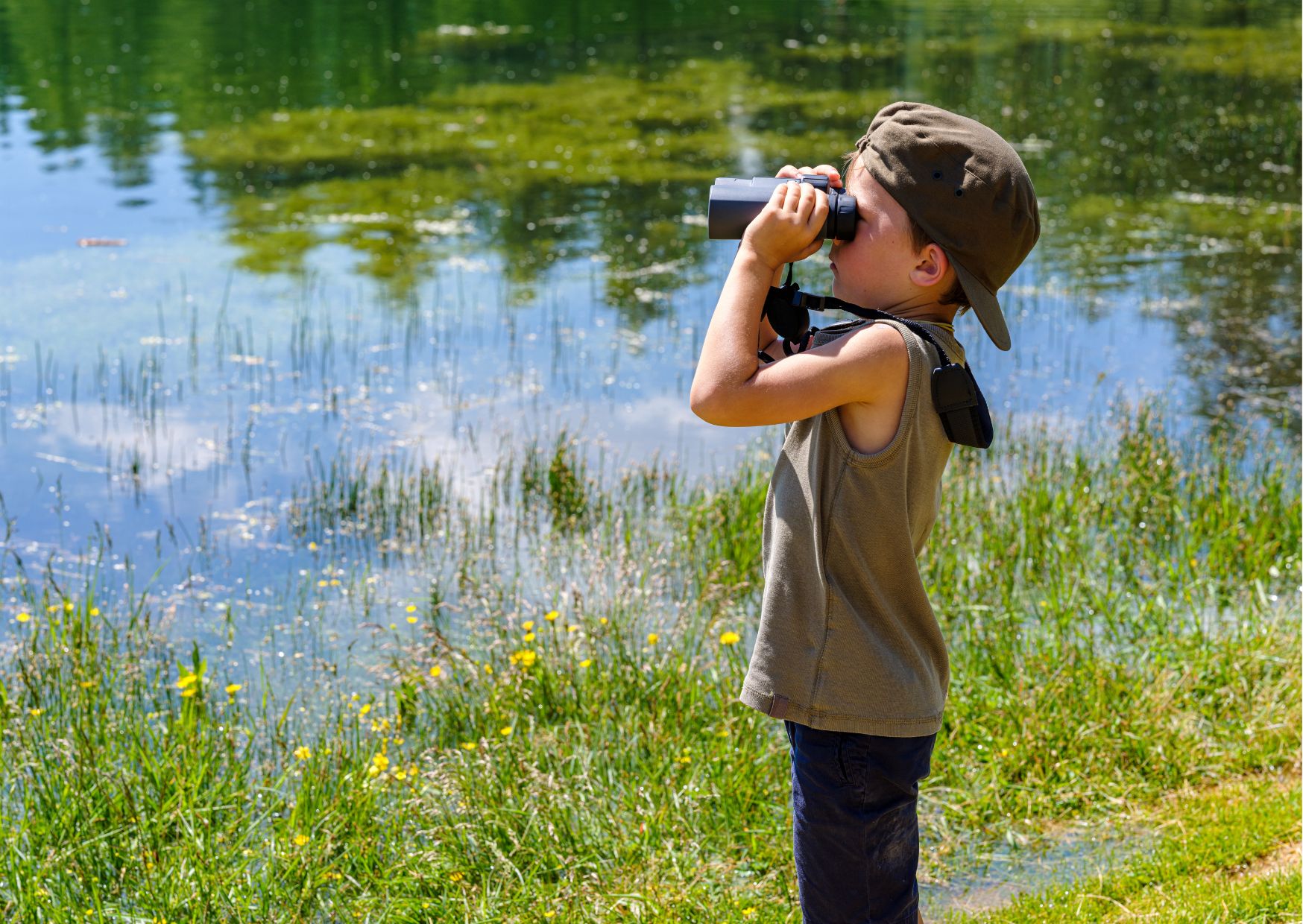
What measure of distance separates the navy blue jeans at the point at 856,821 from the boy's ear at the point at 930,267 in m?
0.80

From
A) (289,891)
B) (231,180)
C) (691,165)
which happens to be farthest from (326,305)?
(289,891)

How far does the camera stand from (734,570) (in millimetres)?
5621

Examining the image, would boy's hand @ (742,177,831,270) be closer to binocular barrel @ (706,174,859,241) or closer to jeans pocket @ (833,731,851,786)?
binocular barrel @ (706,174,859,241)

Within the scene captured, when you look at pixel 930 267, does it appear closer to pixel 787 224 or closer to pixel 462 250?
pixel 787 224

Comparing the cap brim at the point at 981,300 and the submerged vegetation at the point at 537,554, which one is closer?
the cap brim at the point at 981,300

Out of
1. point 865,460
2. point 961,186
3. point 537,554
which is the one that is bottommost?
point 537,554

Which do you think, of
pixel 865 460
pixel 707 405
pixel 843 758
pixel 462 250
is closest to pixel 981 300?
pixel 865 460

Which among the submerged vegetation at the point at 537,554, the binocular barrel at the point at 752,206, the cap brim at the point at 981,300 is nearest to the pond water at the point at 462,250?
the submerged vegetation at the point at 537,554

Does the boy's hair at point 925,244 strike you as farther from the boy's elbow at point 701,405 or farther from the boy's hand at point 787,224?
the boy's elbow at point 701,405

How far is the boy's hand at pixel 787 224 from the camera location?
2.32 m

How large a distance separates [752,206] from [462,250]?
8.84 meters

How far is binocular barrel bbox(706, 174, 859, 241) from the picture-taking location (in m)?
2.38

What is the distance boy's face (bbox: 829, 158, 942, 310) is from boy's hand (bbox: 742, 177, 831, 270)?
0.09 meters

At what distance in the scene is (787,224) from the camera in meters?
2.32
